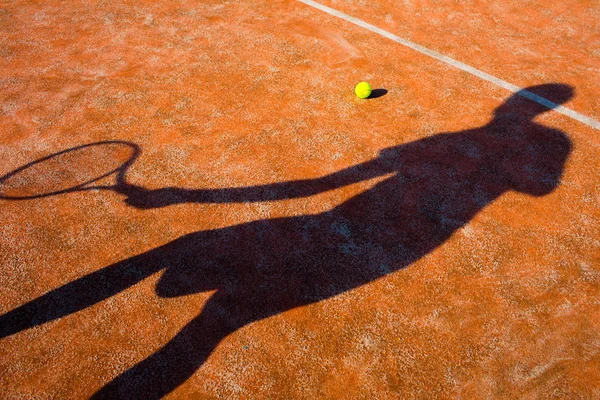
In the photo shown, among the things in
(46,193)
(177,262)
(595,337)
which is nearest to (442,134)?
(595,337)

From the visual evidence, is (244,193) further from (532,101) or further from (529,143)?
(532,101)

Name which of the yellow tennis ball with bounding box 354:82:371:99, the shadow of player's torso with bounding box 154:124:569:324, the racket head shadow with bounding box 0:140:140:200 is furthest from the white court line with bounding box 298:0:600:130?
the racket head shadow with bounding box 0:140:140:200

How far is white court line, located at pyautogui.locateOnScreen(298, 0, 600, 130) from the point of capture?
27.2 feet

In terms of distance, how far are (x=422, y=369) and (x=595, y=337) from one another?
7.29 ft

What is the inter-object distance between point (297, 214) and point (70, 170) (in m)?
4.12

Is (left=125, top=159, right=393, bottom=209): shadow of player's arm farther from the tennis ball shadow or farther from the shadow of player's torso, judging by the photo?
the tennis ball shadow

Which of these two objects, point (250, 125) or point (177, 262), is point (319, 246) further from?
point (250, 125)

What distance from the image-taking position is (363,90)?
27.8 ft

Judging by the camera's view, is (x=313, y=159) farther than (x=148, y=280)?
Yes

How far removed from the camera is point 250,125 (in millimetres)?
8039

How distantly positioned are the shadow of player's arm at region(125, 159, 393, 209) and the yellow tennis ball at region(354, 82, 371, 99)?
225 cm

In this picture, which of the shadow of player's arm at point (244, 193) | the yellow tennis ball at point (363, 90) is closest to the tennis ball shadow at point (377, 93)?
the yellow tennis ball at point (363, 90)

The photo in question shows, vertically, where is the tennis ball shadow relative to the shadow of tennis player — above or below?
above

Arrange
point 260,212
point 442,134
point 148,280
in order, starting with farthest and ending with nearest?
point 442,134
point 260,212
point 148,280
